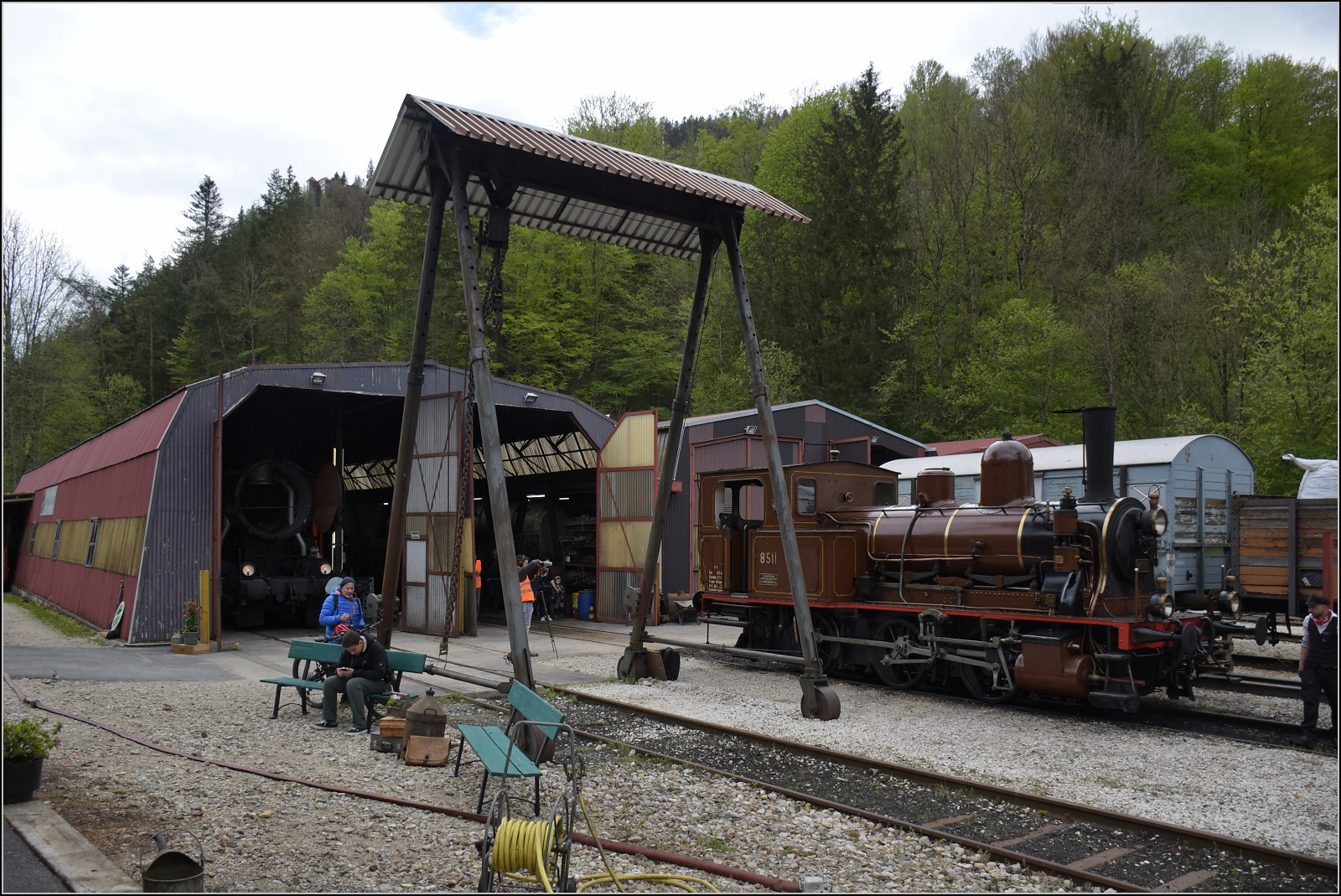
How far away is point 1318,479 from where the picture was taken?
1529cm

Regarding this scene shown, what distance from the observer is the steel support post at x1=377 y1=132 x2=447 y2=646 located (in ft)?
30.5

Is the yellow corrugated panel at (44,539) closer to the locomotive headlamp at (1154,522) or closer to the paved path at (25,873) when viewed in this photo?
the paved path at (25,873)

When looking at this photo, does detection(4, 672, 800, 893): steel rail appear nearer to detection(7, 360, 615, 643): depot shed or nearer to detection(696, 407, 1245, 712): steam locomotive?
detection(696, 407, 1245, 712): steam locomotive

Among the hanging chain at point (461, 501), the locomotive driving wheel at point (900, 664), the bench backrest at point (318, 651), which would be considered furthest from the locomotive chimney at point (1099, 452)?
the bench backrest at point (318, 651)

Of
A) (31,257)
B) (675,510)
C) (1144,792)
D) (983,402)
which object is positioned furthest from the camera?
(31,257)

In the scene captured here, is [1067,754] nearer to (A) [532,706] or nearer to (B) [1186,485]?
(A) [532,706]

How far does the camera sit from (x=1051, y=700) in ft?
36.2

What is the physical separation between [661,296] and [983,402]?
1432 centimetres

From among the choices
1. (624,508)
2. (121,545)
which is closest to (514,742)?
(624,508)

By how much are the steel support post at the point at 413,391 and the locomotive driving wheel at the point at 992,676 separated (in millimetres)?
7055

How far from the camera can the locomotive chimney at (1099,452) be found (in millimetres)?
10414

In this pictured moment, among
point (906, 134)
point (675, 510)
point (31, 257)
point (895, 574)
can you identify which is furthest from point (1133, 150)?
point (31, 257)

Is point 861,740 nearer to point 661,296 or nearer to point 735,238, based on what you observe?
point 735,238

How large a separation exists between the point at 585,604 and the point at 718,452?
504 centimetres
